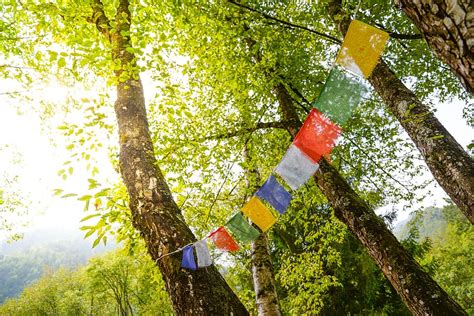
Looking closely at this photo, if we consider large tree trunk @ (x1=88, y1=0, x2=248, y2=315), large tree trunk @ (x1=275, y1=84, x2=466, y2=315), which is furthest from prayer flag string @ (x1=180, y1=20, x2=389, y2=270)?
large tree trunk @ (x1=275, y1=84, x2=466, y2=315)

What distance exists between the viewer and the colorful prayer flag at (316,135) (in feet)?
9.98

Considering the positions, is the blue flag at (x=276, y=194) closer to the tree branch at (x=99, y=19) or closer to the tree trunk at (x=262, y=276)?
the tree trunk at (x=262, y=276)

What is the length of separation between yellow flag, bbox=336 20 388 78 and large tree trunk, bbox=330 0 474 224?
0.82 metres

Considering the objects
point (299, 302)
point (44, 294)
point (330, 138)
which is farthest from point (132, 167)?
point (44, 294)

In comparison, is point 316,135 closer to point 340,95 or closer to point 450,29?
point 340,95

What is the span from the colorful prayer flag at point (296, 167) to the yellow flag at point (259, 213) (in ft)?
2.24

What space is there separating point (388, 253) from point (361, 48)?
2467mm

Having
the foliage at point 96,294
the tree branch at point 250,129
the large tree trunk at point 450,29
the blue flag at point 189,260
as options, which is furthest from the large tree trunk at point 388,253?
the foliage at point 96,294

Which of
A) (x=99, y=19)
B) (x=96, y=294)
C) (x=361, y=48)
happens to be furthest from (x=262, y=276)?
(x=96, y=294)

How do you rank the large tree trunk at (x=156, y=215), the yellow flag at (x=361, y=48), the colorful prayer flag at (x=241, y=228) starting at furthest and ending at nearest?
the colorful prayer flag at (x=241, y=228) < the yellow flag at (x=361, y=48) < the large tree trunk at (x=156, y=215)

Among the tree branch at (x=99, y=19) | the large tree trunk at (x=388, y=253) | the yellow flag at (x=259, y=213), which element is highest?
the tree branch at (x=99, y=19)

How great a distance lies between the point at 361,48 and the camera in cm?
248

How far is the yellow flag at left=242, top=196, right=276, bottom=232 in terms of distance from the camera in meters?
3.90

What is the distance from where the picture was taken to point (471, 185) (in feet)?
10.5
